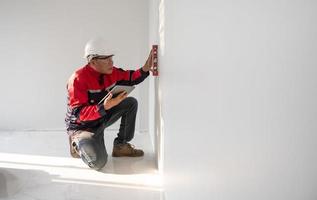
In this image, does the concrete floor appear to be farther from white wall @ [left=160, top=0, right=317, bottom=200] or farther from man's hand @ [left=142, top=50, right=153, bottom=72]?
white wall @ [left=160, top=0, right=317, bottom=200]

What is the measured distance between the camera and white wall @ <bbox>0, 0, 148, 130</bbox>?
3717mm

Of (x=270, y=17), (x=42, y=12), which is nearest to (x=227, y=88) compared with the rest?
(x=270, y=17)

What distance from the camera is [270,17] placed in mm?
397

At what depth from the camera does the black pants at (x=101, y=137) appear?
2.58 m

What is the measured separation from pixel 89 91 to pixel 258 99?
2.38m

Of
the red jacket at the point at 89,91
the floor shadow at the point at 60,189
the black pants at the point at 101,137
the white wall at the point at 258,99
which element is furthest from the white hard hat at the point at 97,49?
the white wall at the point at 258,99

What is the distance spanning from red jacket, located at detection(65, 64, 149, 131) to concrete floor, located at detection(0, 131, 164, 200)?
349mm

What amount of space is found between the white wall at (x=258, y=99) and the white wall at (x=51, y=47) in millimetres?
2974

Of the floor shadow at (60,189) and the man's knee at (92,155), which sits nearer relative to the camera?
the floor shadow at (60,189)

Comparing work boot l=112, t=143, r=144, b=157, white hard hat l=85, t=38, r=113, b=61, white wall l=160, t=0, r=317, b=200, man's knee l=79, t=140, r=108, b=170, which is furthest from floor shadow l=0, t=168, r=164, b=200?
white wall l=160, t=0, r=317, b=200

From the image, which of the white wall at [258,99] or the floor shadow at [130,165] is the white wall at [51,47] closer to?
the floor shadow at [130,165]

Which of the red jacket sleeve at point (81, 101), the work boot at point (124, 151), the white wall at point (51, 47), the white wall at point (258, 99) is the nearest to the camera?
the white wall at point (258, 99)

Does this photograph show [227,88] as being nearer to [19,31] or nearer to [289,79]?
[289,79]

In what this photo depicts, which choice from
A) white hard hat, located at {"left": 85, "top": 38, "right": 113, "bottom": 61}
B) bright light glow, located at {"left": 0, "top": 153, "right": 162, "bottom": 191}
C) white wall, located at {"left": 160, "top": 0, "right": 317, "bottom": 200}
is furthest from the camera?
white hard hat, located at {"left": 85, "top": 38, "right": 113, "bottom": 61}
